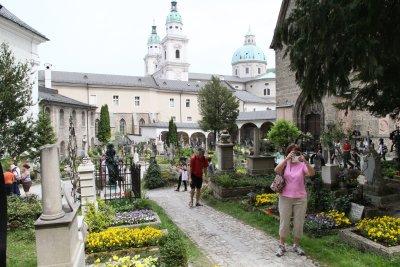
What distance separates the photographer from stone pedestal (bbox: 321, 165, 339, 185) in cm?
1129

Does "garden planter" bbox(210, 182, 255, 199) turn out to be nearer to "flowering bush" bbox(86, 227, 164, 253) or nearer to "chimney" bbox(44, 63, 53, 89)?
"flowering bush" bbox(86, 227, 164, 253)

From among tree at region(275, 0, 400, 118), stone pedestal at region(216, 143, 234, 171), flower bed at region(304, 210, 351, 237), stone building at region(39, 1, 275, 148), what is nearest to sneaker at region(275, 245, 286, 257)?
flower bed at region(304, 210, 351, 237)

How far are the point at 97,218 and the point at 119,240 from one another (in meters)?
1.44

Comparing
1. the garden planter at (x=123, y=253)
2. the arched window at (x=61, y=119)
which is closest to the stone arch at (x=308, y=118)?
the garden planter at (x=123, y=253)

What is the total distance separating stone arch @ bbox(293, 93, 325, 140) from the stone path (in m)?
15.9

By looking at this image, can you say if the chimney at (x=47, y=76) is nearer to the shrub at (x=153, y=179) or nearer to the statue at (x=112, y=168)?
the shrub at (x=153, y=179)

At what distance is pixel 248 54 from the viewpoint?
286 ft

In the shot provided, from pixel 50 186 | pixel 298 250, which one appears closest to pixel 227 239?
pixel 298 250

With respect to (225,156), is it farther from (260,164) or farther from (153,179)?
(153,179)

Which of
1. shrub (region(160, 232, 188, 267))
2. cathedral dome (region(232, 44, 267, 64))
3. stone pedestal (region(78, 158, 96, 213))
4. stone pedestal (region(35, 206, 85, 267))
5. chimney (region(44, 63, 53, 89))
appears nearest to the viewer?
Answer: stone pedestal (region(35, 206, 85, 267))

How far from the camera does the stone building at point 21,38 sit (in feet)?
70.6

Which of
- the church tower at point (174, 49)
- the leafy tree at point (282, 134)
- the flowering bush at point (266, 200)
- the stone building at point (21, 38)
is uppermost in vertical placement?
the church tower at point (174, 49)

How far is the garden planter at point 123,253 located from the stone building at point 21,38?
1634 centimetres

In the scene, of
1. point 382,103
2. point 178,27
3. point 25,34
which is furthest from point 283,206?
point 178,27
